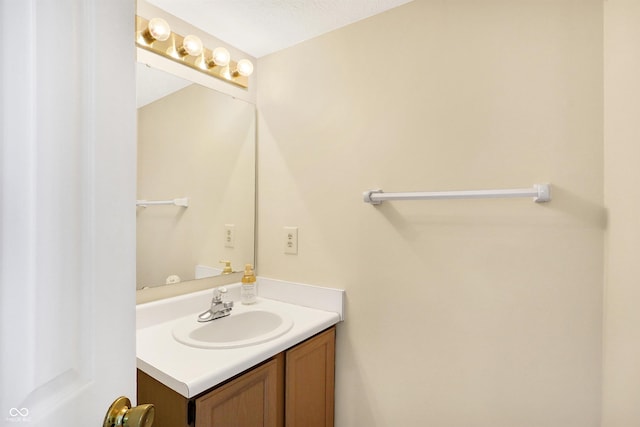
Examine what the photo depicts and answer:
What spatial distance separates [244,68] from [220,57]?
0.13 m

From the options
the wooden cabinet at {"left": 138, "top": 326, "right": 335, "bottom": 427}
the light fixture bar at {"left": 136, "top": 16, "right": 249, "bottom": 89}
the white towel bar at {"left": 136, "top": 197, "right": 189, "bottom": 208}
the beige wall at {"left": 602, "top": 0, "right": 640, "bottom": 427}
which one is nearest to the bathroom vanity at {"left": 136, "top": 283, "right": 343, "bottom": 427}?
the wooden cabinet at {"left": 138, "top": 326, "right": 335, "bottom": 427}

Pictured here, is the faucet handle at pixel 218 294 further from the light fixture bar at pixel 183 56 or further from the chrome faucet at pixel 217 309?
the light fixture bar at pixel 183 56

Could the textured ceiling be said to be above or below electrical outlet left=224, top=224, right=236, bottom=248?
above

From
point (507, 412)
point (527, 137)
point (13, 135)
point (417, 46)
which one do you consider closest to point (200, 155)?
point (417, 46)

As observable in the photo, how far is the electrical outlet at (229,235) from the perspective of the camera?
4.93 ft

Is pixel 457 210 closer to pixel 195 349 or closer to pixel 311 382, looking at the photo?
pixel 311 382

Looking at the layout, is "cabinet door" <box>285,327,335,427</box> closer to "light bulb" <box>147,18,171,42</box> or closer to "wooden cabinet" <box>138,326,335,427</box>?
"wooden cabinet" <box>138,326,335,427</box>

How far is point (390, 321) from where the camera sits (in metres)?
1.23

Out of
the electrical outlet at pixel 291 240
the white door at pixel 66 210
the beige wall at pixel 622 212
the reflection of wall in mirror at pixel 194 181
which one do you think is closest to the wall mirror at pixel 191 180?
the reflection of wall in mirror at pixel 194 181

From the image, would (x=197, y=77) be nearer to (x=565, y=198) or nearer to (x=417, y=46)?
(x=417, y=46)

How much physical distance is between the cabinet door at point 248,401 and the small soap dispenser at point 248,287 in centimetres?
46

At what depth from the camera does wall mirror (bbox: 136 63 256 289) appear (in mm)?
1231

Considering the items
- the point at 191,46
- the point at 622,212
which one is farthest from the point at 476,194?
the point at 191,46

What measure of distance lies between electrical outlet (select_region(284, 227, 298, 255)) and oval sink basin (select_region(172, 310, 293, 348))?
303mm
